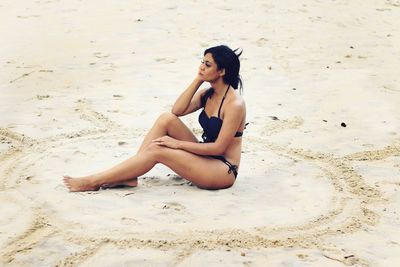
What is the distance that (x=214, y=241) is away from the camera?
12.9ft

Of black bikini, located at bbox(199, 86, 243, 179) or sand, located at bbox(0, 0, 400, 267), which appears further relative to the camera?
black bikini, located at bbox(199, 86, 243, 179)

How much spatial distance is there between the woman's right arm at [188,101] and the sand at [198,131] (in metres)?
0.51

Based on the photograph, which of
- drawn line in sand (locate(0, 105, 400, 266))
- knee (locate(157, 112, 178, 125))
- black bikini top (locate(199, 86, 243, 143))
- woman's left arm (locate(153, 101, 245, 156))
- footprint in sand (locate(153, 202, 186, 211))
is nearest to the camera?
drawn line in sand (locate(0, 105, 400, 266))

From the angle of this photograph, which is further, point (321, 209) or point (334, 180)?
point (334, 180)

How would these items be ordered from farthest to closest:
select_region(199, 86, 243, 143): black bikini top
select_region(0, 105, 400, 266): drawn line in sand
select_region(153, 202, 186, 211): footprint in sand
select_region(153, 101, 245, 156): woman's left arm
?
select_region(199, 86, 243, 143): black bikini top < select_region(153, 101, 245, 156): woman's left arm < select_region(153, 202, 186, 211): footprint in sand < select_region(0, 105, 400, 266): drawn line in sand

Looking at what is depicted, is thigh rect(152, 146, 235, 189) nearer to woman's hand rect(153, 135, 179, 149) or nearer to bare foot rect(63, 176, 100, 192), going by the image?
woman's hand rect(153, 135, 179, 149)

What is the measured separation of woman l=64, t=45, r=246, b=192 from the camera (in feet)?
15.2

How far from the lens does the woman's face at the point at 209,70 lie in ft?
15.3

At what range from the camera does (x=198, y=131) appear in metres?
6.19

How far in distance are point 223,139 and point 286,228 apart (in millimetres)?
786

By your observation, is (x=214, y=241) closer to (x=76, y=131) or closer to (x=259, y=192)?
(x=259, y=192)

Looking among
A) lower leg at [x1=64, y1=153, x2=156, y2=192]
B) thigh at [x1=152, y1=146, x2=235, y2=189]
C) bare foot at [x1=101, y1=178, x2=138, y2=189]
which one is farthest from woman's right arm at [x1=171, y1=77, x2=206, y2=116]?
bare foot at [x1=101, y1=178, x2=138, y2=189]

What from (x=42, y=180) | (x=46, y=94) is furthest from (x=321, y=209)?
(x=46, y=94)

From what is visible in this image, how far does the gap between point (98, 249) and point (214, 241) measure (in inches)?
26.2
